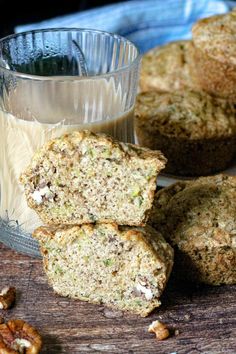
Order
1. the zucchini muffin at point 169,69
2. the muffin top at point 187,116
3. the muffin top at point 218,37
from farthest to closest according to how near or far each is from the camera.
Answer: the zucchini muffin at point 169,69, the muffin top at point 218,37, the muffin top at point 187,116

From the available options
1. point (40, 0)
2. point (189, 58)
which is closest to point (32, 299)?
point (189, 58)

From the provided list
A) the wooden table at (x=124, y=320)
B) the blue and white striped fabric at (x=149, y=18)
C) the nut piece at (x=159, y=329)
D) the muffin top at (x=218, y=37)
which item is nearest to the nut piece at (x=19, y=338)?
the wooden table at (x=124, y=320)

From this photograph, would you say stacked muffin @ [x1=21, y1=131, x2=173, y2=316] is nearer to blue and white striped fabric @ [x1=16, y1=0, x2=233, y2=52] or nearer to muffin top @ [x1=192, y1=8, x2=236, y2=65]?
muffin top @ [x1=192, y1=8, x2=236, y2=65]

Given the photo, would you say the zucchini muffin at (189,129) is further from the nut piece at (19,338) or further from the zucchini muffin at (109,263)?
the nut piece at (19,338)

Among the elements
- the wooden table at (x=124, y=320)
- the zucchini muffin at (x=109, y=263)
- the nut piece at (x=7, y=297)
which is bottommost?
the wooden table at (x=124, y=320)

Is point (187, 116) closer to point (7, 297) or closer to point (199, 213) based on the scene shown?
point (199, 213)

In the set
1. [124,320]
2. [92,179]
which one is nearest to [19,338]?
[124,320]

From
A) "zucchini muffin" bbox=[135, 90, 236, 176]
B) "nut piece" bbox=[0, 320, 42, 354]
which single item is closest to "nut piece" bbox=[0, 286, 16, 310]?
"nut piece" bbox=[0, 320, 42, 354]

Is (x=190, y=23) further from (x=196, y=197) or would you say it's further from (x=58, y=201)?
(x=58, y=201)
